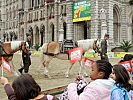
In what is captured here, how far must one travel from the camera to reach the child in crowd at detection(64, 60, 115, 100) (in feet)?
11.9

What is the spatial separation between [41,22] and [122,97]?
46.6 meters

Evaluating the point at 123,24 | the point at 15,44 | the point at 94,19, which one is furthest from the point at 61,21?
the point at 15,44

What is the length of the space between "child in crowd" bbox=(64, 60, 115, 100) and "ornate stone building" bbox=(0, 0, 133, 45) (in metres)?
28.6

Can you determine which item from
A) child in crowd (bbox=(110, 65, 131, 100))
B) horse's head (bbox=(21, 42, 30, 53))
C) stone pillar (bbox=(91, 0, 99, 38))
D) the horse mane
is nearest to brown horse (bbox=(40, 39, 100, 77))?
horse's head (bbox=(21, 42, 30, 53))

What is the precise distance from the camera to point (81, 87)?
4129 mm

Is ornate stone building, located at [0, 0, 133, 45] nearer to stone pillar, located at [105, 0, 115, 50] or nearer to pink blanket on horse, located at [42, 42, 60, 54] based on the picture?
stone pillar, located at [105, 0, 115, 50]

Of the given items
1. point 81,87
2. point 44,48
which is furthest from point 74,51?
point 81,87

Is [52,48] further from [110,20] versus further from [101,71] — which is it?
[110,20]

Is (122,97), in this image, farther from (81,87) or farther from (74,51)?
(74,51)

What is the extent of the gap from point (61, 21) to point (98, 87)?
38.1 meters

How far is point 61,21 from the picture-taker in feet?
136

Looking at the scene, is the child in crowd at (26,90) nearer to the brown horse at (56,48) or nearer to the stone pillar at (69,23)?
the brown horse at (56,48)

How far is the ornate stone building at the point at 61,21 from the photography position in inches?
1318

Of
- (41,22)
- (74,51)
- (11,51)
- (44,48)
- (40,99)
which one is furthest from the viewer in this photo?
(41,22)
